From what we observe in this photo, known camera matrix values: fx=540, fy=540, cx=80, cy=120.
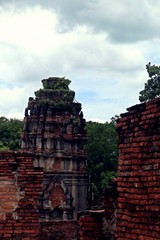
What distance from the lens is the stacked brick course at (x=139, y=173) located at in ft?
16.8

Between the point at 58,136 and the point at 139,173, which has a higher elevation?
the point at 58,136

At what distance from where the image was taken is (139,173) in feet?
17.6

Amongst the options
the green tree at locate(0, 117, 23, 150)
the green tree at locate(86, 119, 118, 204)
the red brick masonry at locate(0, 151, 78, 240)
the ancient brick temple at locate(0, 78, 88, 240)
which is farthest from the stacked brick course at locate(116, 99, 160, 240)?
the green tree at locate(0, 117, 23, 150)

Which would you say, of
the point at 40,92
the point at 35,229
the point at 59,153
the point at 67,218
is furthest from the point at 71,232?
the point at 35,229

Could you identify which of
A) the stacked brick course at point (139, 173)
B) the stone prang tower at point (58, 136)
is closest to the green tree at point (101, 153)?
the stone prang tower at point (58, 136)

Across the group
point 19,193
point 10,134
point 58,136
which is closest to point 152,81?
point 58,136

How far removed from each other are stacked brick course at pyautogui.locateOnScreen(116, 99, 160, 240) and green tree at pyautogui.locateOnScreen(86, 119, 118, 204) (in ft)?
100

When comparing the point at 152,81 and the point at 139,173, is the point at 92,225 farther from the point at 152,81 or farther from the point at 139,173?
the point at 152,81

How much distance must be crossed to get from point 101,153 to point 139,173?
34.1 meters

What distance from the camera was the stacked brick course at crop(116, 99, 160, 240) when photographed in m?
5.12

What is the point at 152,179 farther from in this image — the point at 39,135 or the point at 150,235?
the point at 39,135

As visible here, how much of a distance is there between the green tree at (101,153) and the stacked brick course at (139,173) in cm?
3053

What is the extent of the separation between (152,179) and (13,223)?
→ 9.51ft


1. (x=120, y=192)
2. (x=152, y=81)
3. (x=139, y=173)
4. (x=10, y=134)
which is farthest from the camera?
(x=10, y=134)
